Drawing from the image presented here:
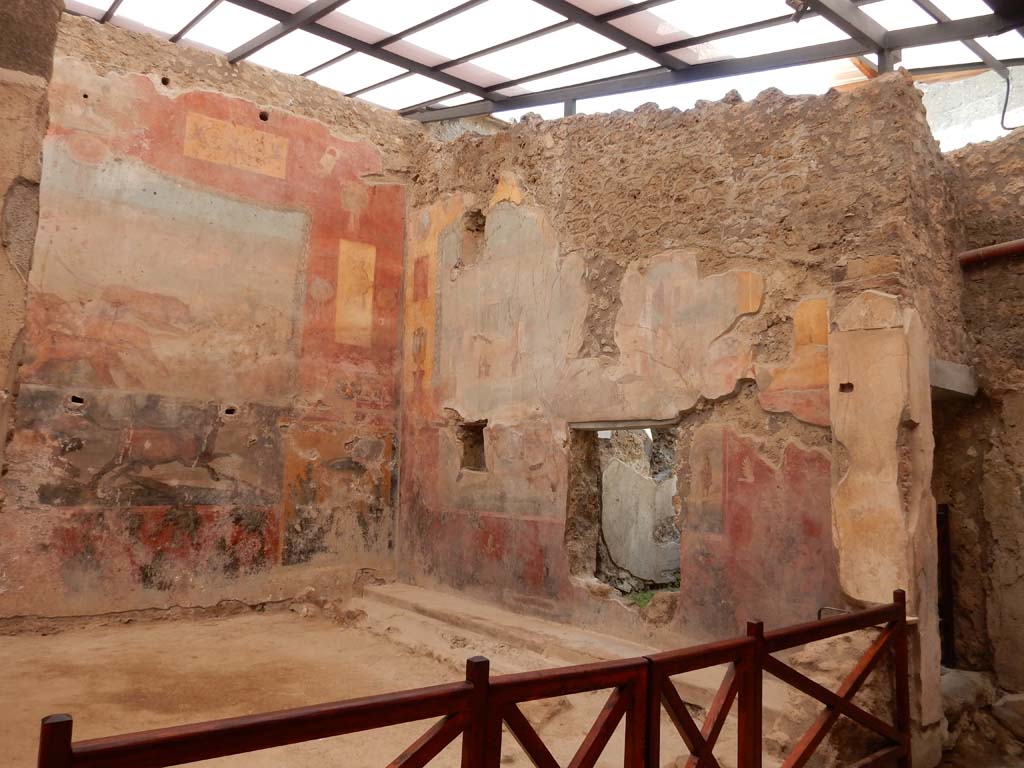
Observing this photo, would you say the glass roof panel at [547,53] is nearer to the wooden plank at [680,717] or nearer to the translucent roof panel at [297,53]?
the translucent roof panel at [297,53]

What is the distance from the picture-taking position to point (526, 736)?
198 centimetres

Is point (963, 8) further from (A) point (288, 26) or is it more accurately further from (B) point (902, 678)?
(A) point (288, 26)

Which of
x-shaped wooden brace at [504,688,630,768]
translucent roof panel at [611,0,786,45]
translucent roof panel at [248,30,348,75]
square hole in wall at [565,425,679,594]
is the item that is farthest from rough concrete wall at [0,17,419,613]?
x-shaped wooden brace at [504,688,630,768]

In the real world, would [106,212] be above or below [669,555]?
above

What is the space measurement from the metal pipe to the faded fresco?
4577mm

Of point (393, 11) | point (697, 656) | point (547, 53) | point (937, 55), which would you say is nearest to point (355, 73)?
point (393, 11)

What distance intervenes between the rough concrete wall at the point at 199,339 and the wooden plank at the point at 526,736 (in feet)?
15.5

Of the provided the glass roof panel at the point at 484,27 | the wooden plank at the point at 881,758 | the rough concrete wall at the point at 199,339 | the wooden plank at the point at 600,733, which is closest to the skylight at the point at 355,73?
the rough concrete wall at the point at 199,339

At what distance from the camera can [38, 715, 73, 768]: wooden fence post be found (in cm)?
135

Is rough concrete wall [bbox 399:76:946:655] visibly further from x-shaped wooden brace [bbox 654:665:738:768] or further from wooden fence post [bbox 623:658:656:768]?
wooden fence post [bbox 623:658:656:768]

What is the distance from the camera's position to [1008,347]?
182 inches

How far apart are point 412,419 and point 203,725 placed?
551cm

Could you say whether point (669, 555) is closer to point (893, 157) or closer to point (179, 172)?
point (893, 157)

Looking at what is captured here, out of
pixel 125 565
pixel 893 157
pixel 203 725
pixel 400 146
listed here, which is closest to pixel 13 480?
pixel 125 565
